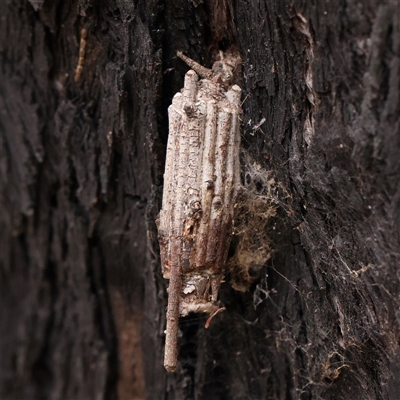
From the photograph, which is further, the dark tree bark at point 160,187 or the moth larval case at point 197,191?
the moth larval case at point 197,191

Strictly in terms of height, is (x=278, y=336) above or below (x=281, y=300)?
below

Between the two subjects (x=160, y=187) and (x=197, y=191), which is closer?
(x=197, y=191)

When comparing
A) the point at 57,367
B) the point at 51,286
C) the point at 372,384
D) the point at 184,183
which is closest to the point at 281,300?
the point at 372,384

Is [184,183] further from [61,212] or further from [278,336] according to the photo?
[61,212]
